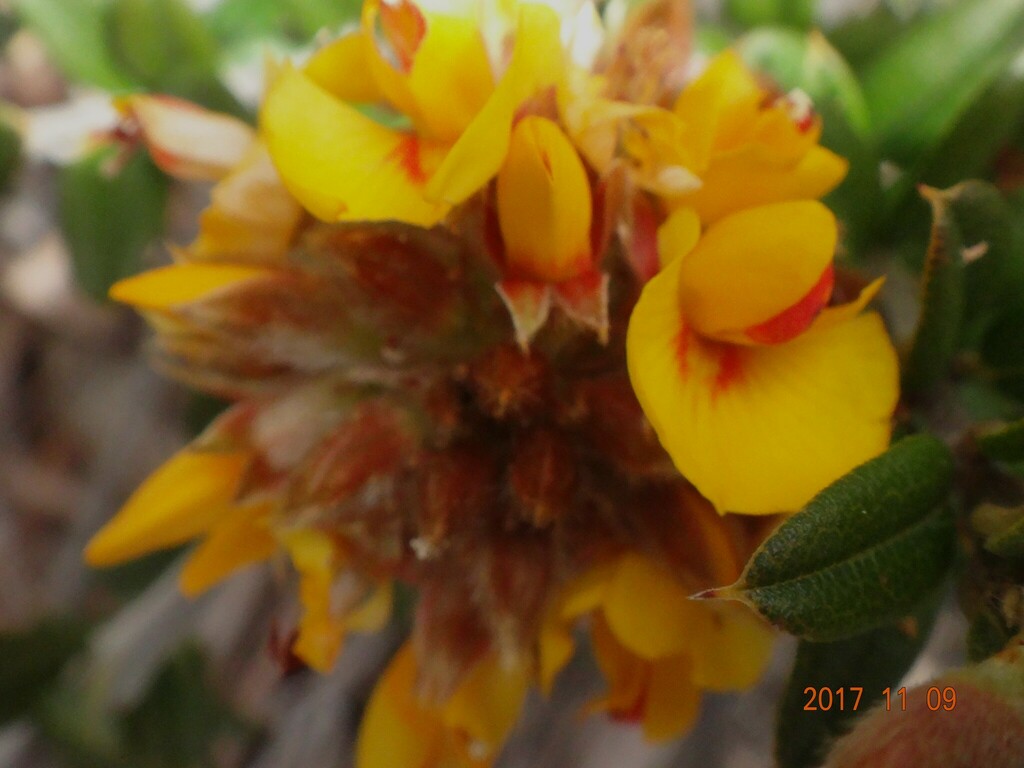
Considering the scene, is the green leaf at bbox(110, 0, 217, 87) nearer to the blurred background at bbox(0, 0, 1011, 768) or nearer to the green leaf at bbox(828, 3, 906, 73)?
the blurred background at bbox(0, 0, 1011, 768)

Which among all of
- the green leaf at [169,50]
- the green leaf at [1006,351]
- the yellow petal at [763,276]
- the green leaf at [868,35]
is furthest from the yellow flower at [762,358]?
the green leaf at [169,50]

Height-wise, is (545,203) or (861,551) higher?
(545,203)

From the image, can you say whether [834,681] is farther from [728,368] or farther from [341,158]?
[341,158]

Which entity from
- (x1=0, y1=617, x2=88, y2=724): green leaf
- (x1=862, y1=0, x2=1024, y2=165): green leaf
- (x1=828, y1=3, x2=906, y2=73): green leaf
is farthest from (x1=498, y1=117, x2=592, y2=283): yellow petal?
(x1=0, y1=617, x2=88, y2=724): green leaf

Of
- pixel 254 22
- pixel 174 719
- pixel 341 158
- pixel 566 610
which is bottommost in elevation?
pixel 174 719

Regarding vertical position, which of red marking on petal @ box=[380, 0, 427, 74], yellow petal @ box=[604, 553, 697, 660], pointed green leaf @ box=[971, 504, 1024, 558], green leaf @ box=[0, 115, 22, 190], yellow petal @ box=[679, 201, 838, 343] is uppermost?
red marking on petal @ box=[380, 0, 427, 74]

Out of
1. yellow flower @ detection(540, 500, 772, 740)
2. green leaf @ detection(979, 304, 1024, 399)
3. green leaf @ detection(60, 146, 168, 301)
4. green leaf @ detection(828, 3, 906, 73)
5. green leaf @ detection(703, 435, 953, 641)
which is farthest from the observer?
green leaf @ detection(60, 146, 168, 301)

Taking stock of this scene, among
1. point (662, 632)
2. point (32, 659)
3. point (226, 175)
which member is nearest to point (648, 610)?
point (662, 632)
